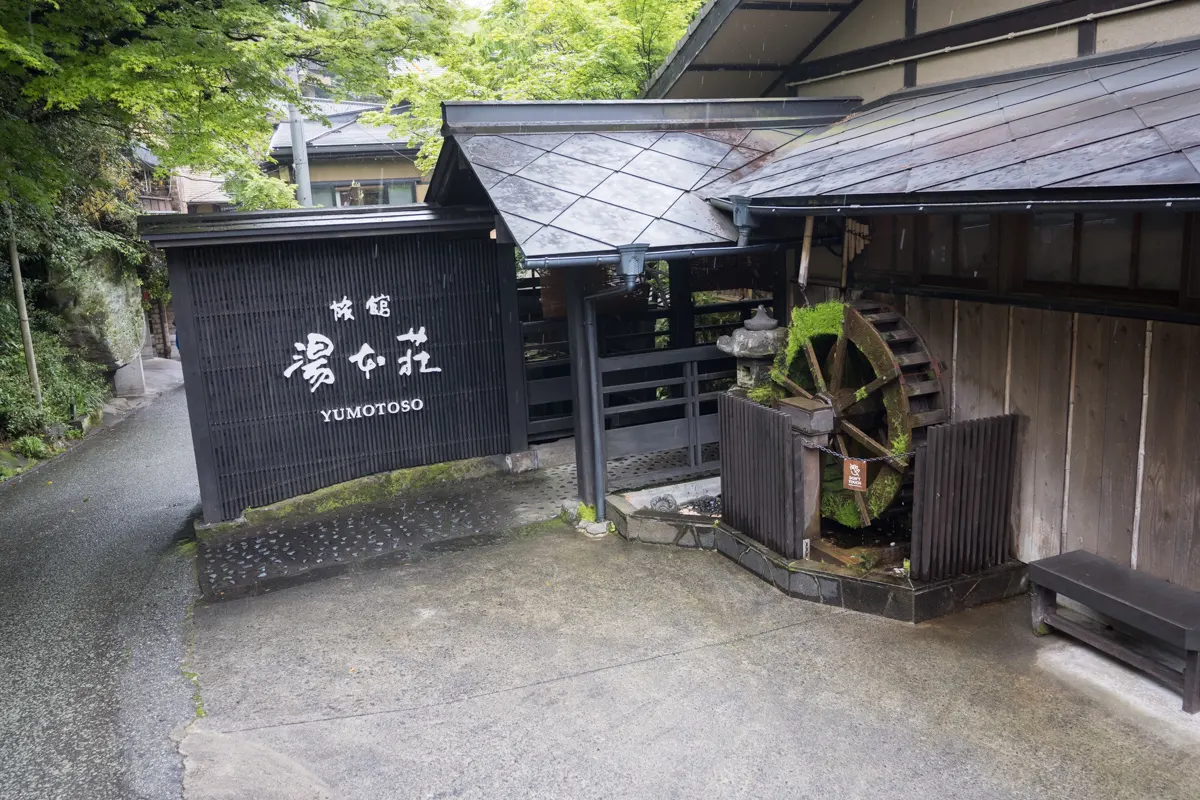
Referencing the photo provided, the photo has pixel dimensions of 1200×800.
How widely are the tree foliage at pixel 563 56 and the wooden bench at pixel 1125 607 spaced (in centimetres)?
1101

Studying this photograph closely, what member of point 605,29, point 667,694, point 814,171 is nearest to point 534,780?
point 667,694

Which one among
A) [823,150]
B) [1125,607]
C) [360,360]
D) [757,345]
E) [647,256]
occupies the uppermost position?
[823,150]

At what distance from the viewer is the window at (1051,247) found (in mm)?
6426

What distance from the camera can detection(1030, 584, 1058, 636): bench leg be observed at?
6.25 m

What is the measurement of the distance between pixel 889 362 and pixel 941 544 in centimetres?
168

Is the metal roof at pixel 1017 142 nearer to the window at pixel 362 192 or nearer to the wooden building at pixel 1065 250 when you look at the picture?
the wooden building at pixel 1065 250

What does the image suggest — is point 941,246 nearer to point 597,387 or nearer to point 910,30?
point 910,30

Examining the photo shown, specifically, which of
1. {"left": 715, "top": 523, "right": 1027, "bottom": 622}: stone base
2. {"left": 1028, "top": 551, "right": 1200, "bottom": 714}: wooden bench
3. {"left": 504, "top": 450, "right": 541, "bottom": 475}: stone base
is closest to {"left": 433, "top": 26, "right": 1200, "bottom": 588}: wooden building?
{"left": 1028, "top": 551, "right": 1200, "bottom": 714}: wooden bench

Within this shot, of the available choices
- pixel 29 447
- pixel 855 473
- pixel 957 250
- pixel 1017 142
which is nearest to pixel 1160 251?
A: pixel 1017 142

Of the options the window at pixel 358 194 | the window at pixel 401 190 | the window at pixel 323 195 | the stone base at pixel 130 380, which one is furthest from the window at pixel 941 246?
the window at pixel 323 195

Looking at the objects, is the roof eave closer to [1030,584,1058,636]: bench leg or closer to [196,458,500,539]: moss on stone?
[1030,584,1058,636]: bench leg

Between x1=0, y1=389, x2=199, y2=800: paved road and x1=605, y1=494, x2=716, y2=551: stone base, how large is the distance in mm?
4248

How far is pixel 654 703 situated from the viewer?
227 inches

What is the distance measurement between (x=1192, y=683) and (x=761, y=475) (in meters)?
3.54
